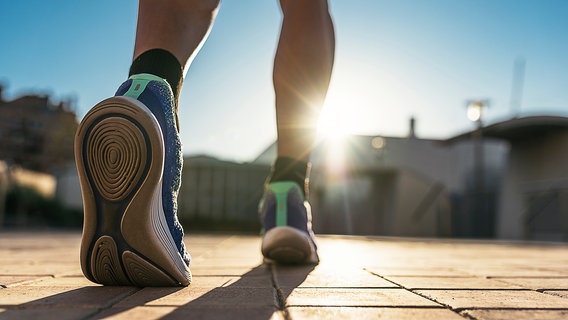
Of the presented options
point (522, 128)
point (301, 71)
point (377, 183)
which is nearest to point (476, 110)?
point (522, 128)

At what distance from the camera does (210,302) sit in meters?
0.90

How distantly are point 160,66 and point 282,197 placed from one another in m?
0.63

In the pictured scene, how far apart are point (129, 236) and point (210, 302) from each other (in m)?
0.25

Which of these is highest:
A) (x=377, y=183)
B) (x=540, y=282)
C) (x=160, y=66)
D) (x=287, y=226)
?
(x=160, y=66)

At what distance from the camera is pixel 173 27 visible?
1.27 m

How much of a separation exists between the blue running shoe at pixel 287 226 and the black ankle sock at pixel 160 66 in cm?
54

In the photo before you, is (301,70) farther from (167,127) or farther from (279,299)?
(279,299)

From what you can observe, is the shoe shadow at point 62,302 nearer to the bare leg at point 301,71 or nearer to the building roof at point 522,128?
the bare leg at point 301,71

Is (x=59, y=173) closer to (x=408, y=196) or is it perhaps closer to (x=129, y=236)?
(x=408, y=196)

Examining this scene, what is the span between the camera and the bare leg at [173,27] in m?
1.25

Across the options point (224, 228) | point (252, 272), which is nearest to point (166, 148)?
point (252, 272)

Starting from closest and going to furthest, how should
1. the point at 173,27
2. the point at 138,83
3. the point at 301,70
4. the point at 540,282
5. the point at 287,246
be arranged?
1. the point at 138,83
2. the point at 173,27
3. the point at 540,282
4. the point at 287,246
5. the point at 301,70

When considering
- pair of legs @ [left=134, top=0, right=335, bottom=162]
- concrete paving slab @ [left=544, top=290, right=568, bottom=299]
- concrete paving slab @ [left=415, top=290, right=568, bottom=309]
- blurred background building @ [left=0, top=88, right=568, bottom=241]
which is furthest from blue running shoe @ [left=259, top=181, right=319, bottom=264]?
blurred background building @ [left=0, top=88, right=568, bottom=241]

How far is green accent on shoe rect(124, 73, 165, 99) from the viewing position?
111 cm
